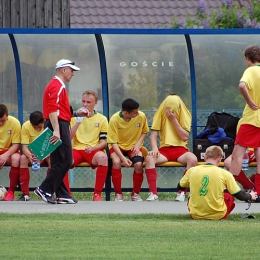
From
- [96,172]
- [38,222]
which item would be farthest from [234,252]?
[96,172]

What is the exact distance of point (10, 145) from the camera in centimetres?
1308

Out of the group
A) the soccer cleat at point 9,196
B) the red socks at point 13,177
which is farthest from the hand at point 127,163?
the soccer cleat at point 9,196

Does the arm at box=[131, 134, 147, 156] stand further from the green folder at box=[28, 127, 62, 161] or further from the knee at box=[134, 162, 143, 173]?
the green folder at box=[28, 127, 62, 161]

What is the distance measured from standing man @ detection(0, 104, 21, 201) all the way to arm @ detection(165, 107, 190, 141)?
2111 millimetres

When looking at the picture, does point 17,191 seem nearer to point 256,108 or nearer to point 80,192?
point 80,192

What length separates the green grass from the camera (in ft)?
25.0

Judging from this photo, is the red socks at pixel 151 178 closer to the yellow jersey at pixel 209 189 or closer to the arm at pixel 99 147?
the arm at pixel 99 147

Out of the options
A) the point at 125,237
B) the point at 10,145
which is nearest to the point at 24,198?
the point at 10,145

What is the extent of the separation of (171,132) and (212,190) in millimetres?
3439

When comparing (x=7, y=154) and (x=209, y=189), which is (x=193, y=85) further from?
(x=209, y=189)

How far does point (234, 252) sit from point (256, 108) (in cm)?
407

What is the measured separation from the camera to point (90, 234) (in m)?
8.78

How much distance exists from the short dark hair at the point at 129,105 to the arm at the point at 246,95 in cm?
190

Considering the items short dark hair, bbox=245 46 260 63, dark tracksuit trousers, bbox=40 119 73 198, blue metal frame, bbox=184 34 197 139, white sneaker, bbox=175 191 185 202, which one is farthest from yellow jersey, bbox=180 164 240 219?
blue metal frame, bbox=184 34 197 139
